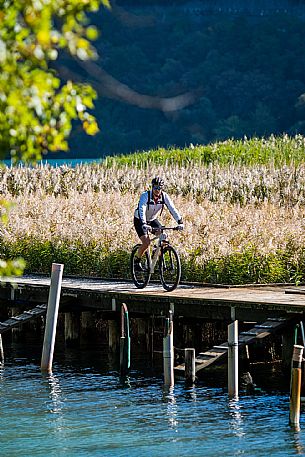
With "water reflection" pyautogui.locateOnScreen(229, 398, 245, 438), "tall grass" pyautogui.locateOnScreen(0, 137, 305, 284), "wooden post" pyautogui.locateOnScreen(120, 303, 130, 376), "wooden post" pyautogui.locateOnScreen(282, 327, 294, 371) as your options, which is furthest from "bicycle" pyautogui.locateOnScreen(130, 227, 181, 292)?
"water reflection" pyautogui.locateOnScreen(229, 398, 245, 438)

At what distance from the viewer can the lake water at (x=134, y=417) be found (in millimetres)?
15500

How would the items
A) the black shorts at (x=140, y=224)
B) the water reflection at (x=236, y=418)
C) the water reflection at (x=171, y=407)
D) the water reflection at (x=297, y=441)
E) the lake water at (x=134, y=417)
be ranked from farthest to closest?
the black shorts at (x=140, y=224) < the water reflection at (x=171, y=407) < the water reflection at (x=236, y=418) < the lake water at (x=134, y=417) < the water reflection at (x=297, y=441)

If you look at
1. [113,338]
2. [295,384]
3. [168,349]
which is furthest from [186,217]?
[295,384]

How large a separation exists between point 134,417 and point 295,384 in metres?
3.29

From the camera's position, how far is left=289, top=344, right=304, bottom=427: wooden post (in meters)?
14.7

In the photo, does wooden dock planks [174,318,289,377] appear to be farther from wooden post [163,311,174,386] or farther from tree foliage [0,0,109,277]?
tree foliage [0,0,109,277]

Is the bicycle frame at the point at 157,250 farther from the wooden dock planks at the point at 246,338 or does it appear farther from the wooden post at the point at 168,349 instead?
the wooden post at the point at 168,349

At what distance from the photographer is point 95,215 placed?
3011 cm

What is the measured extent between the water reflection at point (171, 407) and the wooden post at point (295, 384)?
1.65 metres

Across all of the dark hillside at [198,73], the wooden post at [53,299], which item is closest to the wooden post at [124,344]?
the wooden post at [53,299]

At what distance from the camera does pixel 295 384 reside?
1491 centimetres

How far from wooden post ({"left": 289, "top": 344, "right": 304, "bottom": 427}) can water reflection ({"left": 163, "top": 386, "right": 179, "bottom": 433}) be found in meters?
1.65

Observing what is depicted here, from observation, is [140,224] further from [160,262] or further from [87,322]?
[87,322]

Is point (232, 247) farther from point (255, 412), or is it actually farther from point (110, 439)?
point (110, 439)
